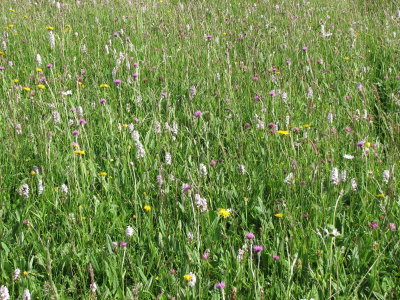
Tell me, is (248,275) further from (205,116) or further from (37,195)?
(205,116)

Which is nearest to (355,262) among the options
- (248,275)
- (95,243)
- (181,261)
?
(248,275)

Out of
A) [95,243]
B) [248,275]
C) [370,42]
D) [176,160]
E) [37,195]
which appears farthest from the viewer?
[370,42]

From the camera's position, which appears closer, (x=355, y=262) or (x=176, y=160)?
(x=355, y=262)

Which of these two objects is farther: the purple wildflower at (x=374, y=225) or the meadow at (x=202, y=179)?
the purple wildflower at (x=374, y=225)

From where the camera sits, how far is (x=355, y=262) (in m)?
1.77

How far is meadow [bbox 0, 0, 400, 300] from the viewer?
1.70m

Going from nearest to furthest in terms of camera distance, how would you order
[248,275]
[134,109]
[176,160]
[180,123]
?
[248,275] < [176,160] < [180,123] < [134,109]

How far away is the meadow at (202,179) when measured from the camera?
67.1 inches

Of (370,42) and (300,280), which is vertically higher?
(370,42)

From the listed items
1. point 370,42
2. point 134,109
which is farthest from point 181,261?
point 370,42

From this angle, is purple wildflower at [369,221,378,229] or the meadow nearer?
the meadow

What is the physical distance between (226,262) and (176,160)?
93 cm

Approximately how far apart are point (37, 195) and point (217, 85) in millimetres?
1594

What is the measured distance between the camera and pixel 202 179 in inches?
89.0
